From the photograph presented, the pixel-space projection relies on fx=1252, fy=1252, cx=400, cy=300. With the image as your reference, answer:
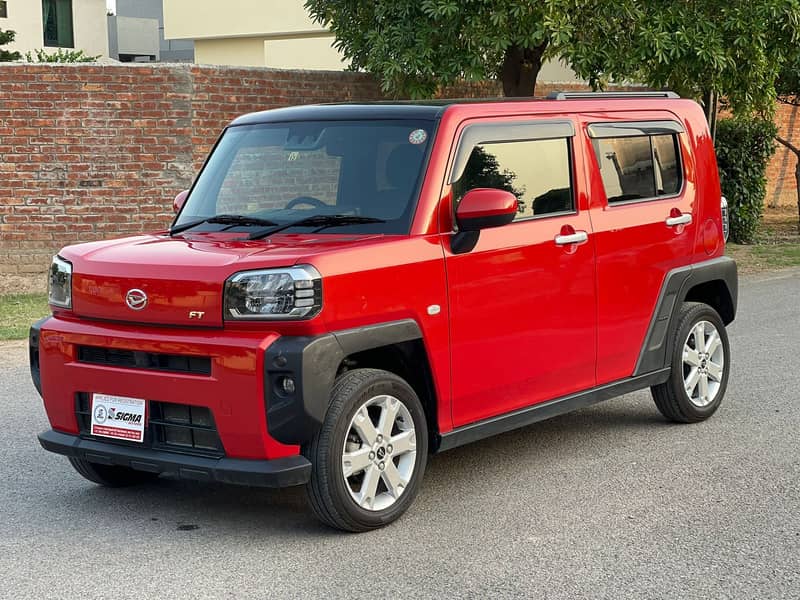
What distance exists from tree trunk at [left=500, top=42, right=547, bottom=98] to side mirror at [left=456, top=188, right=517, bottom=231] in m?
10.1

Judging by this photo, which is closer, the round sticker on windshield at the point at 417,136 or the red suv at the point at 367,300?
the red suv at the point at 367,300

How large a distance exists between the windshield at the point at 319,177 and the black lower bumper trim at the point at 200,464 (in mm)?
1166

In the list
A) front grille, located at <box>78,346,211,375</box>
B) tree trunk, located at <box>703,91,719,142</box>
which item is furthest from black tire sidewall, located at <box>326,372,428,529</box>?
tree trunk, located at <box>703,91,719,142</box>

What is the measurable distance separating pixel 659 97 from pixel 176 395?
3.67 m

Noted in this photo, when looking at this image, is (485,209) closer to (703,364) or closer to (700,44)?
(703,364)

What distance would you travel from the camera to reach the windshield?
18.8 feet

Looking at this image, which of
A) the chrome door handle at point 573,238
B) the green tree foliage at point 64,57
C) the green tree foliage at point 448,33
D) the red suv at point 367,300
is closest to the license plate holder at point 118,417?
the red suv at point 367,300

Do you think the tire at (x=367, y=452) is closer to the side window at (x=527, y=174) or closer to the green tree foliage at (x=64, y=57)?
the side window at (x=527, y=174)

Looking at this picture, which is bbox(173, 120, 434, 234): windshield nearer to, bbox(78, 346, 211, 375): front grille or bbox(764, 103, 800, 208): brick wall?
bbox(78, 346, 211, 375): front grille

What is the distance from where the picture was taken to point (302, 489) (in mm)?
6168

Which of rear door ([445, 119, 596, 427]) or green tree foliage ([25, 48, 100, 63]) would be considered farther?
green tree foliage ([25, 48, 100, 63])

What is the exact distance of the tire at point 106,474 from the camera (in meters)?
6.11

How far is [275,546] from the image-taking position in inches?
207

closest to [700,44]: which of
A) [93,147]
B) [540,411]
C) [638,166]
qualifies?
[93,147]
